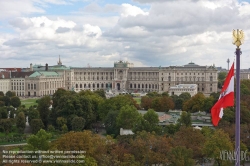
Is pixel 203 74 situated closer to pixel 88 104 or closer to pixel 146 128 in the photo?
Answer: pixel 88 104

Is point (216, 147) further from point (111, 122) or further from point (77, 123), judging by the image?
point (77, 123)

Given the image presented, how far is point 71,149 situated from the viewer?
91.1 ft

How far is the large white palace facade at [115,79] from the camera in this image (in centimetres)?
12569

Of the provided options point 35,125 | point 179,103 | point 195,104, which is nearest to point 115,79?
point 179,103

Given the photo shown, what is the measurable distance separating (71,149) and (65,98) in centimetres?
2936

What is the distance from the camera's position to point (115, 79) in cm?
14925

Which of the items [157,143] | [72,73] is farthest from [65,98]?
[72,73]

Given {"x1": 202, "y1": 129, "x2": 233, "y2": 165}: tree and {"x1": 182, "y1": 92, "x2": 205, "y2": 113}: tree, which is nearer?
{"x1": 202, "y1": 129, "x2": 233, "y2": 165}: tree

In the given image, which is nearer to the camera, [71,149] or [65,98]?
[71,149]

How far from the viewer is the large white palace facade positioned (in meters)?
126

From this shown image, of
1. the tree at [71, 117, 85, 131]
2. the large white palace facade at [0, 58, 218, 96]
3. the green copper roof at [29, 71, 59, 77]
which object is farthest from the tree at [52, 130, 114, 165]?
the green copper roof at [29, 71, 59, 77]

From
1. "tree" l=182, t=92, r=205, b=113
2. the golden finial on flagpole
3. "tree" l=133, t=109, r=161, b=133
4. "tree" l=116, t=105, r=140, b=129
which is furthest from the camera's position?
"tree" l=182, t=92, r=205, b=113

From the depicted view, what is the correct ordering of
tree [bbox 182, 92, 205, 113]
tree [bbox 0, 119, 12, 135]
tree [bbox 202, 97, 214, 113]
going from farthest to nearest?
tree [bbox 182, 92, 205, 113]
tree [bbox 202, 97, 214, 113]
tree [bbox 0, 119, 12, 135]

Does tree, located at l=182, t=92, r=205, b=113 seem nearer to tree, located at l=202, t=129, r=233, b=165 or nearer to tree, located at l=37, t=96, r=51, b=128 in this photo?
tree, located at l=37, t=96, r=51, b=128
